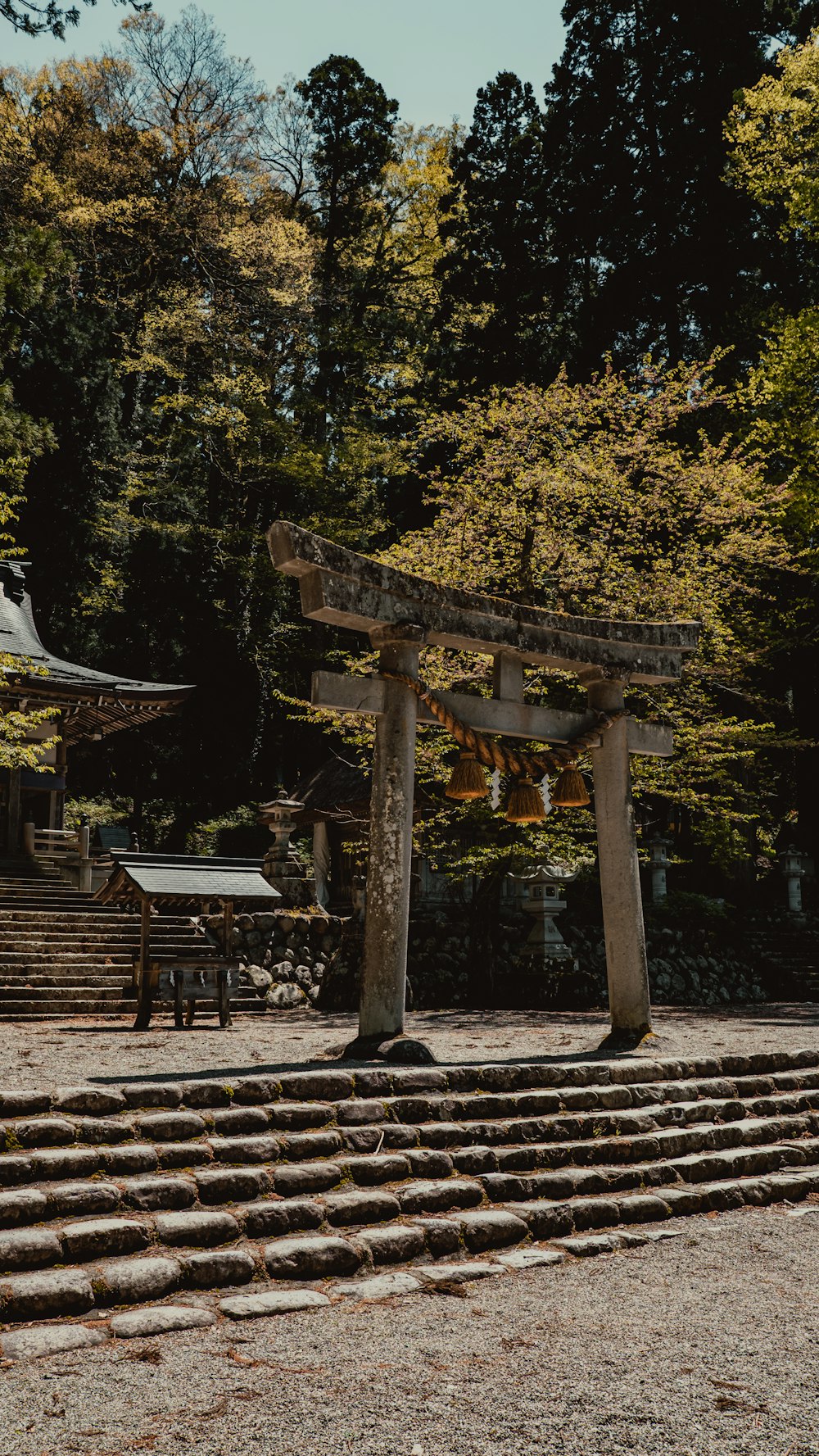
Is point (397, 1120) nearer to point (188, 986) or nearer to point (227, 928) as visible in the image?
point (188, 986)

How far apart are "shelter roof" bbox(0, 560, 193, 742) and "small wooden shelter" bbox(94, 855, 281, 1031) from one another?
8.56 meters

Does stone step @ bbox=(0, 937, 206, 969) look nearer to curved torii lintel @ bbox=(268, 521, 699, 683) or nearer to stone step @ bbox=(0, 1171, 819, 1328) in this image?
curved torii lintel @ bbox=(268, 521, 699, 683)

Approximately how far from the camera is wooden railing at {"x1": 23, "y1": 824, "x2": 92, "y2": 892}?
18.8 metres

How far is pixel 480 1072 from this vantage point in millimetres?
6438

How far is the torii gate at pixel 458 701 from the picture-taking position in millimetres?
7227

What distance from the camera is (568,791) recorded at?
9.02 meters

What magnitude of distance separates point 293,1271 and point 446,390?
24011mm

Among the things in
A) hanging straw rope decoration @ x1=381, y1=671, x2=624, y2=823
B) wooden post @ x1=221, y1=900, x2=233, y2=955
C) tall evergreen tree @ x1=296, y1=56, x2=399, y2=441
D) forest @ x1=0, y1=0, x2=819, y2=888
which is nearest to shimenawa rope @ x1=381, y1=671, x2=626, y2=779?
hanging straw rope decoration @ x1=381, y1=671, x2=624, y2=823

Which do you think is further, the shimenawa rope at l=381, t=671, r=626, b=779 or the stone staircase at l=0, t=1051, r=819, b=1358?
the shimenawa rope at l=381, t=671, r=626, b=779

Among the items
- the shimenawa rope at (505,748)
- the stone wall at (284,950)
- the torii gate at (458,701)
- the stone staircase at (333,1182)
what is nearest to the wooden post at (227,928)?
the stone wall at (284,950)

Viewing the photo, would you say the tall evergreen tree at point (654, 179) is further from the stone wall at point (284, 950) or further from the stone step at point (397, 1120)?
the stone step at point (397, 1120)

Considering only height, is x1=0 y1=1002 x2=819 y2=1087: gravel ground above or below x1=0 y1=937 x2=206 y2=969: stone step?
below

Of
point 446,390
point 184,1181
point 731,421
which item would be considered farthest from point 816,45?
point 184,1181

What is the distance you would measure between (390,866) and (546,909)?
976cm
